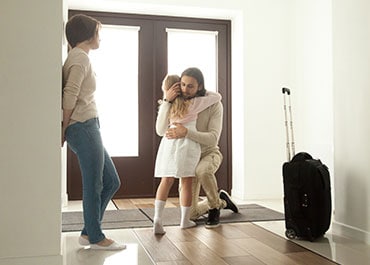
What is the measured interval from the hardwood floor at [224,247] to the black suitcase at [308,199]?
14cm

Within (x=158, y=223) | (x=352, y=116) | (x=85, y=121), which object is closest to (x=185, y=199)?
(x=158, y=223)

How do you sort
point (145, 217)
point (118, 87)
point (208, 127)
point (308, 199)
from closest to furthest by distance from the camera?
1. point (308, 199)
2. point (208, 127)
3. point (145, 217)
4. point (118, 87)

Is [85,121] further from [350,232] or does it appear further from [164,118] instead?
[350,232]

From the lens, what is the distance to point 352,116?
9.53 feet

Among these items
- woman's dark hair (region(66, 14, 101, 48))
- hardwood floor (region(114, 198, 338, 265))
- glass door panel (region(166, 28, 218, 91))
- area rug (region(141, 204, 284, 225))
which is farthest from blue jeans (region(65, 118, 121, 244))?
glass door panel (region(166, 28, 218, 91))

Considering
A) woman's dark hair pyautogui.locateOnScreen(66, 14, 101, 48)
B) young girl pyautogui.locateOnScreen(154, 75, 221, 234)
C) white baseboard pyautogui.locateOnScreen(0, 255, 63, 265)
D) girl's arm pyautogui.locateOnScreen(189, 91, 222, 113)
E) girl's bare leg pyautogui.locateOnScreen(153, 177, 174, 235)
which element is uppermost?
woman's dark hair pyautogui.locateOnScreen(66, 14, 101, 48)

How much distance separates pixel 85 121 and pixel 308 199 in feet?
4.60

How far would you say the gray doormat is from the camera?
10.9ft

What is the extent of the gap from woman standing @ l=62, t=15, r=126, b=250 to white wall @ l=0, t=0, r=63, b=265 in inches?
6.3

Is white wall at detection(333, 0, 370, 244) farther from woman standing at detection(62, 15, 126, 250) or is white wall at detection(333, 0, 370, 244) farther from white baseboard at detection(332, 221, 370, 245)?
woman standing at detection(62, 15, 126, 250)

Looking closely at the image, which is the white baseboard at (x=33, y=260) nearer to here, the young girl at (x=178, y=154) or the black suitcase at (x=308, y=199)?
the young girl at (x=178, y=154)

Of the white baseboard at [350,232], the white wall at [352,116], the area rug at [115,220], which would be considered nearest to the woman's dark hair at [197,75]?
the white wall at [352,116]

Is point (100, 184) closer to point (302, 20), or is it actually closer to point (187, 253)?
point (187, 253)

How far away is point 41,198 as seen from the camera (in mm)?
2164
